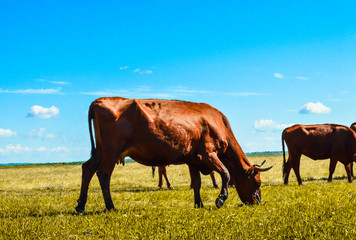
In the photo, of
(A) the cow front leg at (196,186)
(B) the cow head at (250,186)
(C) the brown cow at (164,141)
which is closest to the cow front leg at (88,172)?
(C) the brown cow at (164,141)

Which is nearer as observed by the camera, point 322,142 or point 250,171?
point 250,171

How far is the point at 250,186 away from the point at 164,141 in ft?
8.43

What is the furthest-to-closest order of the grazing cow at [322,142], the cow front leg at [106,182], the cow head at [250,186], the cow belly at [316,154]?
the cow belly at [316,154] → the grazing cow at [322,142] → the cow head at [250,186] → the cow front leg at [106,182]

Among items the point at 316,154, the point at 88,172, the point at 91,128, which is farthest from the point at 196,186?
the point at 316,154

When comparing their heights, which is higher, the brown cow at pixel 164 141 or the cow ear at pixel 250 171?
the brown cow at pixel 164 141

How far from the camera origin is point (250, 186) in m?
8.02

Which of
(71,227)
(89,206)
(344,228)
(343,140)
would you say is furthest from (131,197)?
(343,140)

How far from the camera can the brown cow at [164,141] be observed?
670cm

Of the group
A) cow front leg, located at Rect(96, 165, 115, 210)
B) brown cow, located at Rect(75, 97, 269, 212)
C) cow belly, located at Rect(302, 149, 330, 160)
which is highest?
brown cow, located at Rect(75, 97, 269, 212)

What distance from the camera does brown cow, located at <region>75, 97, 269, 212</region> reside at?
22.0 feet

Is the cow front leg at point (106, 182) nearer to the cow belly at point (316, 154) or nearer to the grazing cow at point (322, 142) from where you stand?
the grazing cow at point (322, 142)

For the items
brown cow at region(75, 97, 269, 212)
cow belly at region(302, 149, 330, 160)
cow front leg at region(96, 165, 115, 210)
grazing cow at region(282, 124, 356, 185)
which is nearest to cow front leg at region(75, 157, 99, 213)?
brown cow at region(75, 97, 269, 212)

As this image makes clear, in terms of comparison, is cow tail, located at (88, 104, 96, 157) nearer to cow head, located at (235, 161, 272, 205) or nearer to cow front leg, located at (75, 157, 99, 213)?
cow front leg, located at (75, 157, 99, 213)

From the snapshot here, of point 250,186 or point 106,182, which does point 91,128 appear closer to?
point 106,182
